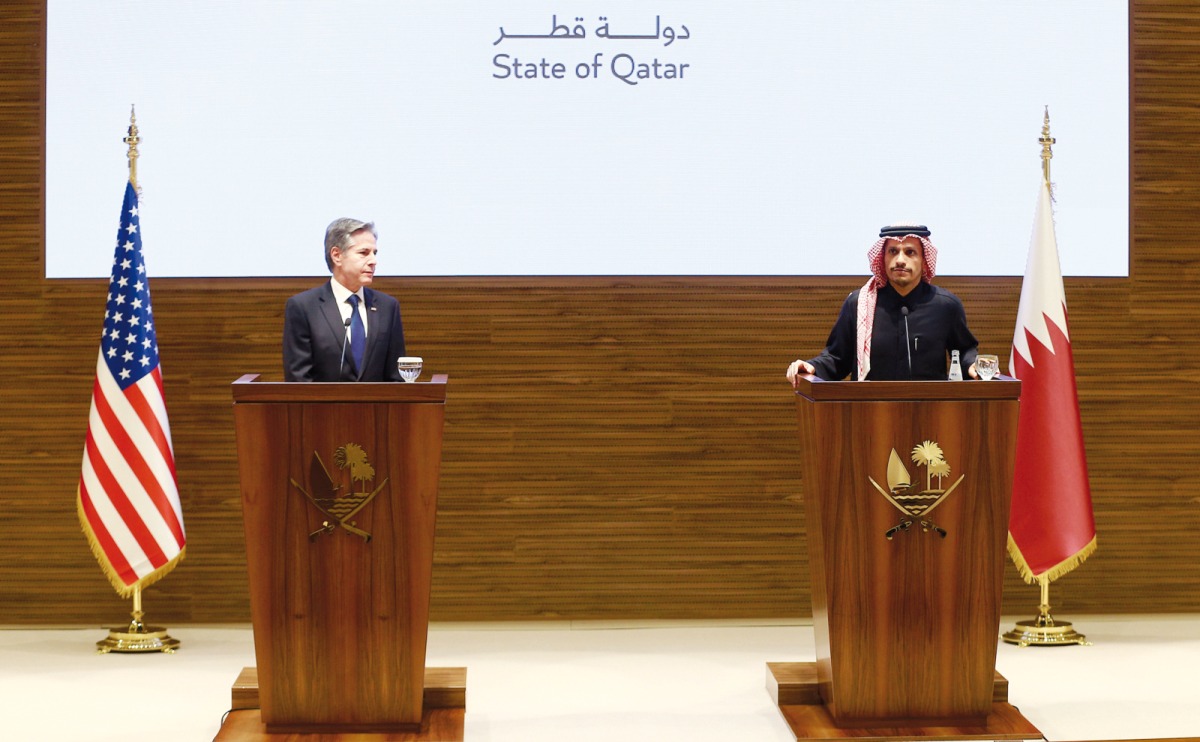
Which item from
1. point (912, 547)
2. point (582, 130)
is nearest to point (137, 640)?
point (582, 130)

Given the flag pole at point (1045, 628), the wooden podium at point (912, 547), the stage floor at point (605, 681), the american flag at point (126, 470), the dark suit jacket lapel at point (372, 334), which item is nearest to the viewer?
the wooden podium at point (912, 547)

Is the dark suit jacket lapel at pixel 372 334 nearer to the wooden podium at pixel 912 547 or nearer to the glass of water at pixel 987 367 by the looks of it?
the wooden podium at pixel 912 547

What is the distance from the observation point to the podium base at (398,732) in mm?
3604

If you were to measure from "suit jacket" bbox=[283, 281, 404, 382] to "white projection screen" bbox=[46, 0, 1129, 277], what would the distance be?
1.25 meters

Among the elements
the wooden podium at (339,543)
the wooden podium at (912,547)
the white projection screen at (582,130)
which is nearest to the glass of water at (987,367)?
the wooden podium at (912,547)

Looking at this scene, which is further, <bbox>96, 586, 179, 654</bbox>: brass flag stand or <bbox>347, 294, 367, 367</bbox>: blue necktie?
<bbox>96, 586, 179, 654</bbox>: brass flag stand

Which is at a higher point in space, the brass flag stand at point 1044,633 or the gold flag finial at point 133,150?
the gold flag finial at point 133,150

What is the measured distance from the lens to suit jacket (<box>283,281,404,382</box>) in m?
3.94

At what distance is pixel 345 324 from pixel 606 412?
5.21 ft

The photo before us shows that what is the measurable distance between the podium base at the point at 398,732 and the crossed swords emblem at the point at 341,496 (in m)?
0.55

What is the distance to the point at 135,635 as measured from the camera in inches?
193

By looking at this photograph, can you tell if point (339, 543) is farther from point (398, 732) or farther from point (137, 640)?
point (137, 640)

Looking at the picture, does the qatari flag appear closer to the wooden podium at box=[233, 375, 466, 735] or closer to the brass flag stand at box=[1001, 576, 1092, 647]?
the brass flag stand at box=[1001, 576, 1092, 647]

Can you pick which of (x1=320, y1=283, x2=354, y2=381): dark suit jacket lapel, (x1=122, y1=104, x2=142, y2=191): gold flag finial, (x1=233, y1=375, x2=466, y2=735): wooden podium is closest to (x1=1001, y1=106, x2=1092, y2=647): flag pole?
(x1=233, y1=375, x2=466, y2=735): wooden podium
